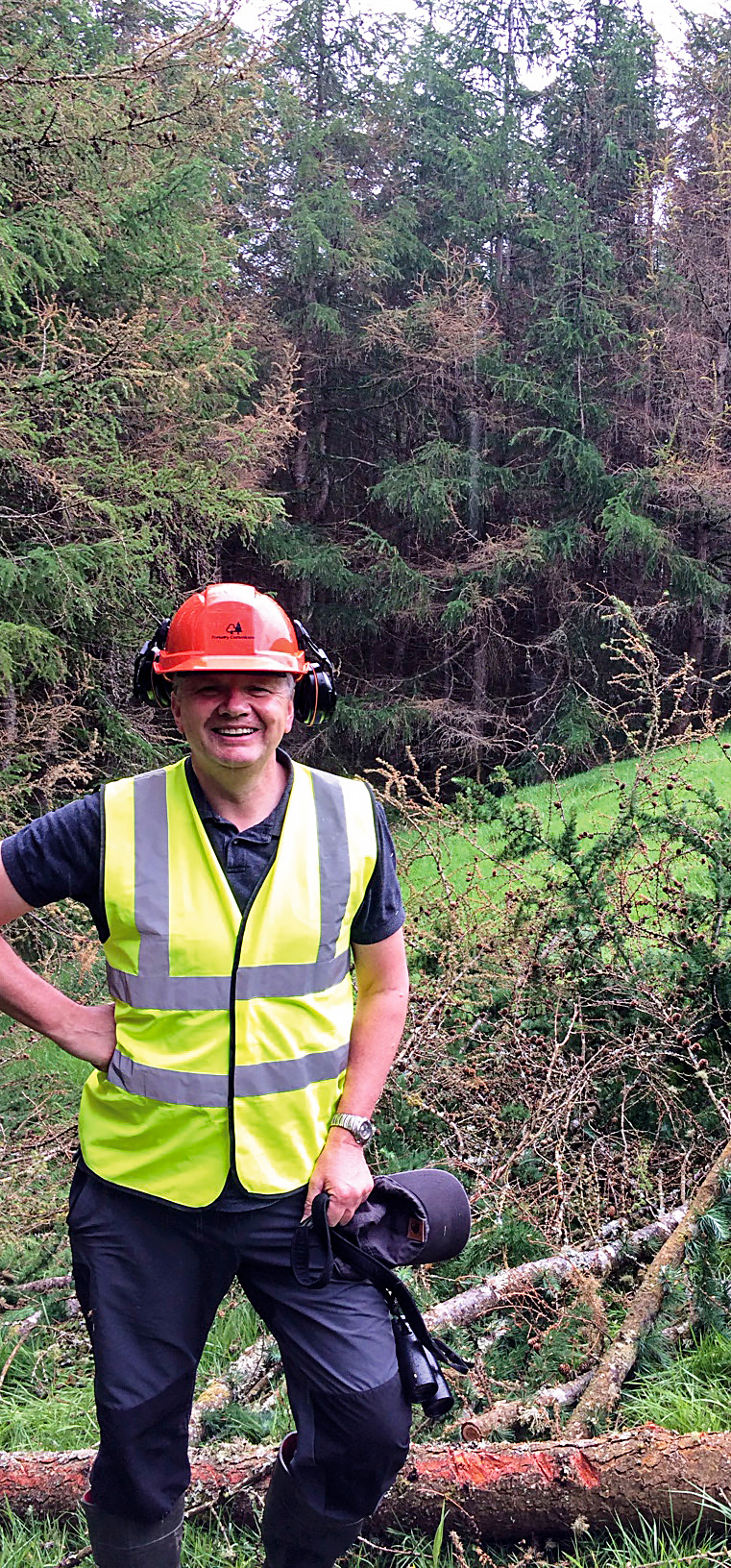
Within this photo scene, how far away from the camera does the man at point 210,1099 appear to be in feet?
7.34

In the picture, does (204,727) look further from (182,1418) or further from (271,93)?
(271,93)

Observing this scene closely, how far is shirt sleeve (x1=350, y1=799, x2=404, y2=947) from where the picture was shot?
8.27ft

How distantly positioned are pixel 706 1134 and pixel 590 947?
3.03 feet

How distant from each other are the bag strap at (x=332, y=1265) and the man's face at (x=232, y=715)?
90 cm

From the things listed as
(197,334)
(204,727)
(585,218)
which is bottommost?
(204,727)

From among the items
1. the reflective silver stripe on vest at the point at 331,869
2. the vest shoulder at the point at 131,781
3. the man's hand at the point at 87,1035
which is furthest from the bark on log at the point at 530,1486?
the vest shoulder at the point at 131,781

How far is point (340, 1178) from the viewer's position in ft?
7.60

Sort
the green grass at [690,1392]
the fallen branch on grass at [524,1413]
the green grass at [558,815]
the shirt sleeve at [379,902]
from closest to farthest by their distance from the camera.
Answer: the shirt sleeve at [379,902]
the fallen branch on grass at [524,1413]
the green grass at [690,1392]
the green grass at [558,815]

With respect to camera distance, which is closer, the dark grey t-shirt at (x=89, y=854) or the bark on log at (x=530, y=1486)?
the dark grey t-shirt at (x=89, y=854)

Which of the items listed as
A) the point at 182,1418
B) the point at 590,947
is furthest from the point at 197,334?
the point at 182,1418

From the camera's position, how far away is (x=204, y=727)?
2375 mm

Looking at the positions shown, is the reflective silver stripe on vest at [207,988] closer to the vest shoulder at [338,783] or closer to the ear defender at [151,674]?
the vest shoulder at [338,783]

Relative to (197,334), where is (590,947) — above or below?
below

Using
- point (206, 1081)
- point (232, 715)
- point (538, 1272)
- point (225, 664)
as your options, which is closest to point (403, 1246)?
point (206, 1081)
